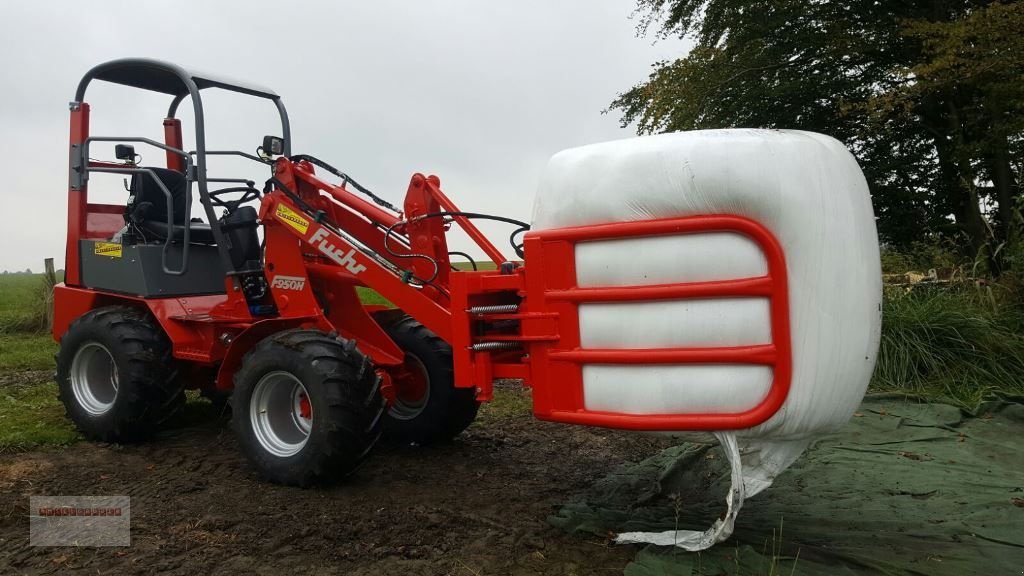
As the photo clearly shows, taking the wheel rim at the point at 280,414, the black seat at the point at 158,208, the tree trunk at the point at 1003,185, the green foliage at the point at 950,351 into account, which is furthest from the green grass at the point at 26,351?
the tree trunk at the point at 1003,185

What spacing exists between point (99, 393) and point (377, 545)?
295 centimetres

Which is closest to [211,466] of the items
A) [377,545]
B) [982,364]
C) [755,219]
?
[377,545]

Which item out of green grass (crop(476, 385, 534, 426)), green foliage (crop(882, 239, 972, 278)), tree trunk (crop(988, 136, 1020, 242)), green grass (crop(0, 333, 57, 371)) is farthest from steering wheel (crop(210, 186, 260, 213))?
tree trunk (crop(988, 136, 1020, 242))

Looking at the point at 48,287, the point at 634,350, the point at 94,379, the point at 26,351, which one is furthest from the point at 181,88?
the point at 48,287

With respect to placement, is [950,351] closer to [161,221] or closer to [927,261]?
[927,261]

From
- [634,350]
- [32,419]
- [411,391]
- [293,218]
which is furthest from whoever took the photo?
[32,419]

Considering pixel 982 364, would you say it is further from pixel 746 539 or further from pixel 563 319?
pixel 563 319

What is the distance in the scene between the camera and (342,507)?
13.1 ft

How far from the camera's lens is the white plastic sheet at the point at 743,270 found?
2.90m

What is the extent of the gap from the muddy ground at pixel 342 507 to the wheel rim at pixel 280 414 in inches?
9.6

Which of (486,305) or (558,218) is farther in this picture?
(486,305)

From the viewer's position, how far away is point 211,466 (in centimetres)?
476

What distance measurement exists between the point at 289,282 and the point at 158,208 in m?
1.46

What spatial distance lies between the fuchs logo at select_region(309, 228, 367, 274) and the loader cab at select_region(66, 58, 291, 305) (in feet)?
2.58
